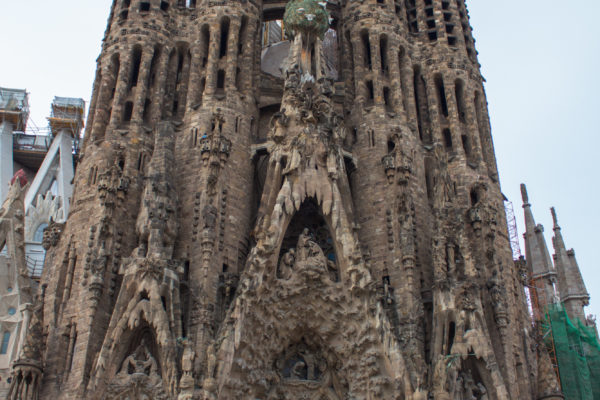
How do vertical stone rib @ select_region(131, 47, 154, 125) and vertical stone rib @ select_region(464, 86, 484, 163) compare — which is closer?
vertical stone rib @ select_region(131, 47, 154, 125)

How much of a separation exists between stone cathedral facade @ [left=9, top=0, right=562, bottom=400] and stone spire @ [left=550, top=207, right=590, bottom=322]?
36.3 feet

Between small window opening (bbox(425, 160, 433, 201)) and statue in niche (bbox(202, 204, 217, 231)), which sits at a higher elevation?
small window opening (bbox(425, 160, 433, 201))

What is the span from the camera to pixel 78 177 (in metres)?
21.6

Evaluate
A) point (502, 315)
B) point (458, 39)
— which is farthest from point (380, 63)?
point (502, 315)

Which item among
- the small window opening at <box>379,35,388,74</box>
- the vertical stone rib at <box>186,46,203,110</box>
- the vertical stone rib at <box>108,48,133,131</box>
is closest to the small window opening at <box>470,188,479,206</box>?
the small window opening at <box>379,35,388,74</box>

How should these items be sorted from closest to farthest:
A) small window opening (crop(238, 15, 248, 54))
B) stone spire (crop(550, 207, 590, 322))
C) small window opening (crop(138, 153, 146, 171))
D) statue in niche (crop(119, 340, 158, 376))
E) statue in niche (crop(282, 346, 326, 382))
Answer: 1. statue in niche (crop(119, 340, 158, 376))
2. statue in niche (crop(282, 346, 326, 382))
3. small window opening (crop(138, 153, 146, 171))
4. small window opening (crop(238, 15, 248, 54))
5. stone spire (crop(550, 207, 590, 322))

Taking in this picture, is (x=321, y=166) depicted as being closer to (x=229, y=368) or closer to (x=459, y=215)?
(x=459, y=215)

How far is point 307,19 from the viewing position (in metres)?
23.1

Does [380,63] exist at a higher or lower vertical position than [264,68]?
lower

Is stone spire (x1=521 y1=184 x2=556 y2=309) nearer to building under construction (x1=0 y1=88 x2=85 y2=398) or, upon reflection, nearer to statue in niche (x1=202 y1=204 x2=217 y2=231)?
statue in niche (x1=202 y1=204 x2=217 y2=231)

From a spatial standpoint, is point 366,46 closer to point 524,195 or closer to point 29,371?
point 524,195

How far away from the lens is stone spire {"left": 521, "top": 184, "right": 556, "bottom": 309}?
32438 mm

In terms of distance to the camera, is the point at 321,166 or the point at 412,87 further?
the point at 412,87

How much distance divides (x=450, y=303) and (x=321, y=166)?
17.1 feet
